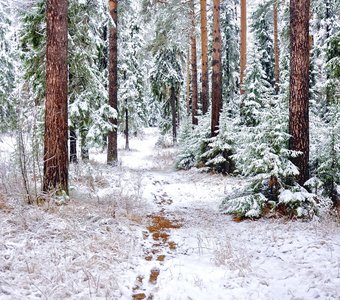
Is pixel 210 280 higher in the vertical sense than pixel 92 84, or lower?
lower

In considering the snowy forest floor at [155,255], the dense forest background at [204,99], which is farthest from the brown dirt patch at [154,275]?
the dense forest background at [204,99]

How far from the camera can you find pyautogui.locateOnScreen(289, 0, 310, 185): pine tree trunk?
6.52m

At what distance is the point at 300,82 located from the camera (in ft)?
21.6

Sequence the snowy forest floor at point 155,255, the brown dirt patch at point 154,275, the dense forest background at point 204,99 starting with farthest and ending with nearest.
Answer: the dense forest background at point 204,99
the brown dirt patch at point 154,275
the snowy forest floor at point 155,255

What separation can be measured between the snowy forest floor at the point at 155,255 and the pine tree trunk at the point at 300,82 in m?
1.48

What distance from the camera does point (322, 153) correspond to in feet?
22.9

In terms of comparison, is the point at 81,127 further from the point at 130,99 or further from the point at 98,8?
the point at 130,99

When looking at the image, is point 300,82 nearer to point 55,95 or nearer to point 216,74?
point 55,95

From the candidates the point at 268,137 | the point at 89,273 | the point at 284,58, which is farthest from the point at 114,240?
the point at 284,58

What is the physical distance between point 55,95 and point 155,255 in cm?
379

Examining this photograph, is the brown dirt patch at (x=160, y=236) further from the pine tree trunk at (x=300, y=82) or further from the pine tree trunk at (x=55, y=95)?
the pine tree trunk at (x=300, y=82)

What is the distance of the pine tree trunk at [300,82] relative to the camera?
652cm

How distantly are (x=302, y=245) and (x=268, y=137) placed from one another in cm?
257

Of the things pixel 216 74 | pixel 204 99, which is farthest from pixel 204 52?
pixel 216 74
